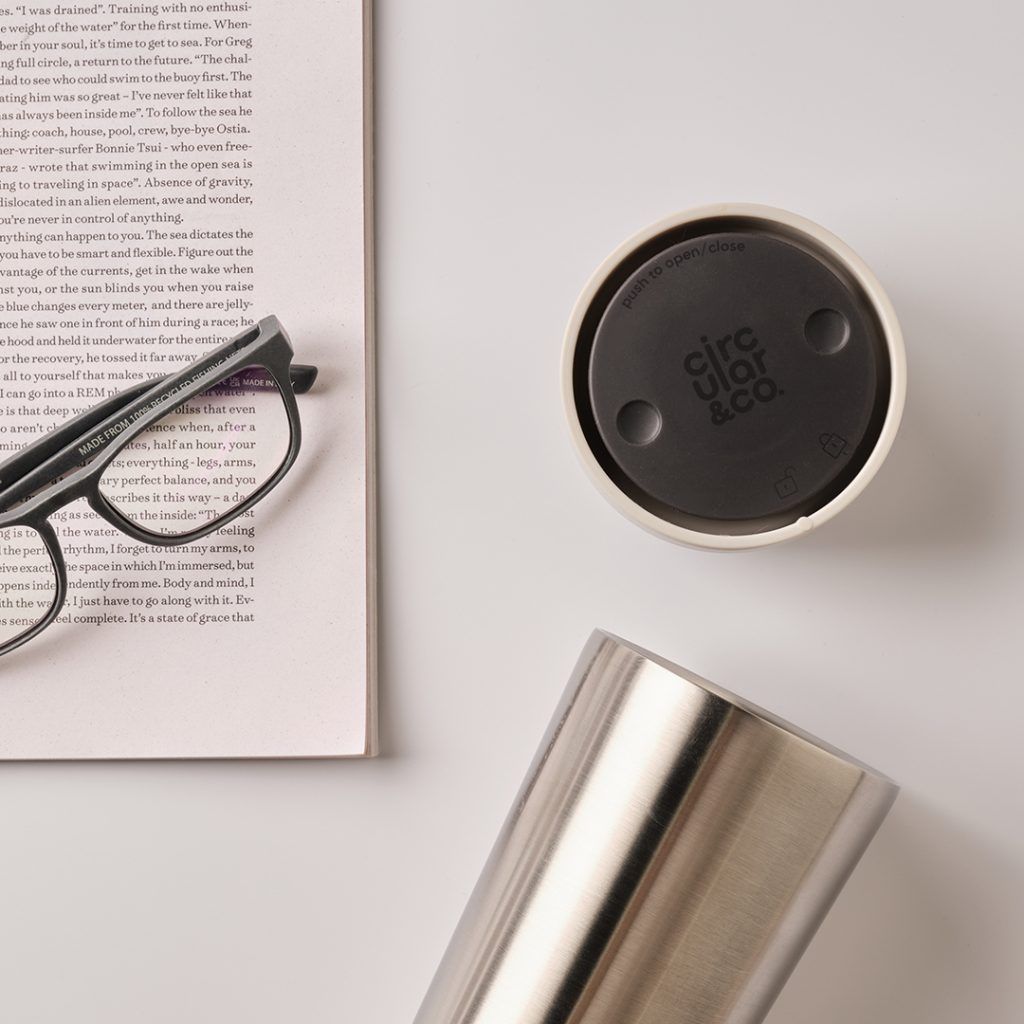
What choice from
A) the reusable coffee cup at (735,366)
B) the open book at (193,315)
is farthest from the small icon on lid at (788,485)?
the open book at (193,315)

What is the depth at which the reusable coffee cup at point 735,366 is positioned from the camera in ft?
1.23

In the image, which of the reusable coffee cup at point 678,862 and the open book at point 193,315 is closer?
the reusable coffee cup at point 678,862

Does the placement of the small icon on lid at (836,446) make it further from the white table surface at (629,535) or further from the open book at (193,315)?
the open book at (193,315)

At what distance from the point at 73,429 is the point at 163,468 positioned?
4 centimetres

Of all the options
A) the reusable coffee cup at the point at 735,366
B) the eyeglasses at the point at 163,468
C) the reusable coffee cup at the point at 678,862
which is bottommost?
the reusable coffee cup at the point at 678,862

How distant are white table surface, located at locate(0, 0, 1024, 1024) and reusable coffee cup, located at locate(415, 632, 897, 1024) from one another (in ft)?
0.29

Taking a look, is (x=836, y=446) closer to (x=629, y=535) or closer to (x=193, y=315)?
(x=629, y=535)

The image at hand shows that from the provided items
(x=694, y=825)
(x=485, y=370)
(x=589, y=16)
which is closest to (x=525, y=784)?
(x=694, y=825)

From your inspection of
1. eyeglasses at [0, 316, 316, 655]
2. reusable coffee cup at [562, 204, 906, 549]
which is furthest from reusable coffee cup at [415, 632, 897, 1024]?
eyeglasses at [0, 316, 316, 655]

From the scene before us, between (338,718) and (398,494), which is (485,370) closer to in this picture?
(398,494)

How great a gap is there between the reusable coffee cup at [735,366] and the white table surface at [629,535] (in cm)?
6

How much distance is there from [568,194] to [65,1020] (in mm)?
438

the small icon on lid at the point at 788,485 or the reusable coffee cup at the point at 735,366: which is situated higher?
the reusable coffee cup at the point at 735,366

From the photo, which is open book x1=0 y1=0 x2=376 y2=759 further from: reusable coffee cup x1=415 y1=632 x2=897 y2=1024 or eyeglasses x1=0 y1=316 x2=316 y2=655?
reusable coffee cup x1=415 y1=632 x2=897 y2=1024
